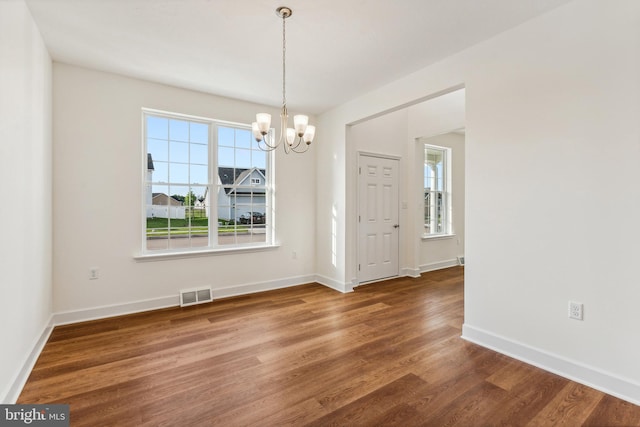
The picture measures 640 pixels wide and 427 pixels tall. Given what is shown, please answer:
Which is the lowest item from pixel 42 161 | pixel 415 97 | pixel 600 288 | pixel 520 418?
pixel 520 418

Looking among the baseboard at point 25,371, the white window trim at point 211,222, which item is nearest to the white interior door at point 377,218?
the white window trim at point 211,222

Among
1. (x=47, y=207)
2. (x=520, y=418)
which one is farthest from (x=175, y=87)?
(x=520, y=418)

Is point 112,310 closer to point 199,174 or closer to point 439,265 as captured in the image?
point 199,174

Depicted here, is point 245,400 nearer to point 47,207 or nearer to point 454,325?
point 454,325

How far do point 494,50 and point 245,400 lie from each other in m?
3.47

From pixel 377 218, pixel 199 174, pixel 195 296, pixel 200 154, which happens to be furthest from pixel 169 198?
pixel 377 218

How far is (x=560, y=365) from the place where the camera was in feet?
7.43

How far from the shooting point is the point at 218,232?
13.9 feet

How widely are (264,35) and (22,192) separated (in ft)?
7.49

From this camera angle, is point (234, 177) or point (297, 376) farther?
point (234, 177)

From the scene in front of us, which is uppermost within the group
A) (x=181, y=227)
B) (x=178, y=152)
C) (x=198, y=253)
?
(x=178, y=152)

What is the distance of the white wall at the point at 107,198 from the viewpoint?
3205 millimetres

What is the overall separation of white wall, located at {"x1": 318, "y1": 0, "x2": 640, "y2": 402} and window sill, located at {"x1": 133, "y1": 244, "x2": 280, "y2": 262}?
2825 mm

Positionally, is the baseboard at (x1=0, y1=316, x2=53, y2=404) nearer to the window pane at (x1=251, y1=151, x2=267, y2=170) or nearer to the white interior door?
the window pane at (x1=251, y1=151, x2=267, y2=170)
